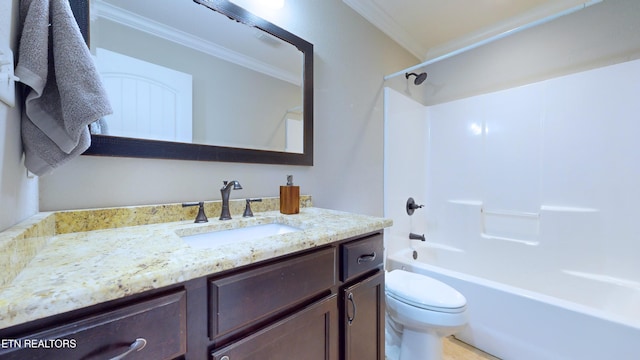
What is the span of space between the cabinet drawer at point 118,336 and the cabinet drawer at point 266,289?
71 millimetres

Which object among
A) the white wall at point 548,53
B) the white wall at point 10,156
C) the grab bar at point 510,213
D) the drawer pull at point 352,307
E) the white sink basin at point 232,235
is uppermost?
the white wall at point 548,53

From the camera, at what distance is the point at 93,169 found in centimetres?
84

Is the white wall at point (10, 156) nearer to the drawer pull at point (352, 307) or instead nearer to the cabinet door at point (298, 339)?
the cabinet door at point (298, 339)

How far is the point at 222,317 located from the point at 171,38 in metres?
1.06

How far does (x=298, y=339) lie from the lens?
2.35 ft

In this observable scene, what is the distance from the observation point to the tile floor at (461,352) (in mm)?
1551

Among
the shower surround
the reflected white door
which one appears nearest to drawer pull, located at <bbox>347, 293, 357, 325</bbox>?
the reflected white door

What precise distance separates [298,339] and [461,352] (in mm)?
1488

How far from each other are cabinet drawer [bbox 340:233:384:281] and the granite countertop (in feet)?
0.19

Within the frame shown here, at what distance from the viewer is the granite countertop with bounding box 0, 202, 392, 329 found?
1.22 feet

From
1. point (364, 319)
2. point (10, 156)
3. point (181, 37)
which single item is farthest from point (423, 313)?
point (181, 37)

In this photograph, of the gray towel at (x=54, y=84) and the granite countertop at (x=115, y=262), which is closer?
the granite countertop at (x=115, y=262)

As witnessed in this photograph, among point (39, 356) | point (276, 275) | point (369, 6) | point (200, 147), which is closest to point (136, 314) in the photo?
point (39, 356)

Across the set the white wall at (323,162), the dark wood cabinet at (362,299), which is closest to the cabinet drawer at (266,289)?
the dark wood cabinet at (362,299)
